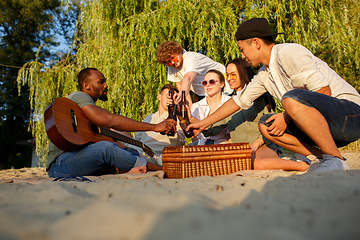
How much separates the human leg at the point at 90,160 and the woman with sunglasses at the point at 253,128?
129 centimetres

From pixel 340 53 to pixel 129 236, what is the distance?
6.25 m

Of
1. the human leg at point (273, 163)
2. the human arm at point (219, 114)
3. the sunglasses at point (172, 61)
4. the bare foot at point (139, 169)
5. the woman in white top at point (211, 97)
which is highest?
the sunglasses at point (172, 61)

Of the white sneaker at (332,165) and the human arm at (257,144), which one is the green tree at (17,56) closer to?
the human arm at (257,144)

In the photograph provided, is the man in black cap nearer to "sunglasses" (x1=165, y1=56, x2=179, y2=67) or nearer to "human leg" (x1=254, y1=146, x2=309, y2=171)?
"human leg" (x1=254, y1=146, x2=309, y2=171)

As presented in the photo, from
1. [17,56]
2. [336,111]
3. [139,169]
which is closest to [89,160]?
[139,169]

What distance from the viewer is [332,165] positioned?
2.00 meters

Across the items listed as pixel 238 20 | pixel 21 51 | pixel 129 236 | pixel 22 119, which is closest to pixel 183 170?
pixel 129 236

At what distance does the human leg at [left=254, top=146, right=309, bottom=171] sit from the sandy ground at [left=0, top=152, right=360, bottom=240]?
1.10 metres

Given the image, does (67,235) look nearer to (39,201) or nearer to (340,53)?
(39,201)

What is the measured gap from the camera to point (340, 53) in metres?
5.58

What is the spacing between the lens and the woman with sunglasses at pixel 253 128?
261 cm

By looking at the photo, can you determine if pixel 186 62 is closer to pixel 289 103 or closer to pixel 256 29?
pixel 256 29

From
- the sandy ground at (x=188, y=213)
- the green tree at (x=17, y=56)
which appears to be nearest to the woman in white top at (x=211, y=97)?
the sandy ground at (x=188, y=213)

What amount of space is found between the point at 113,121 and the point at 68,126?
0.57m
